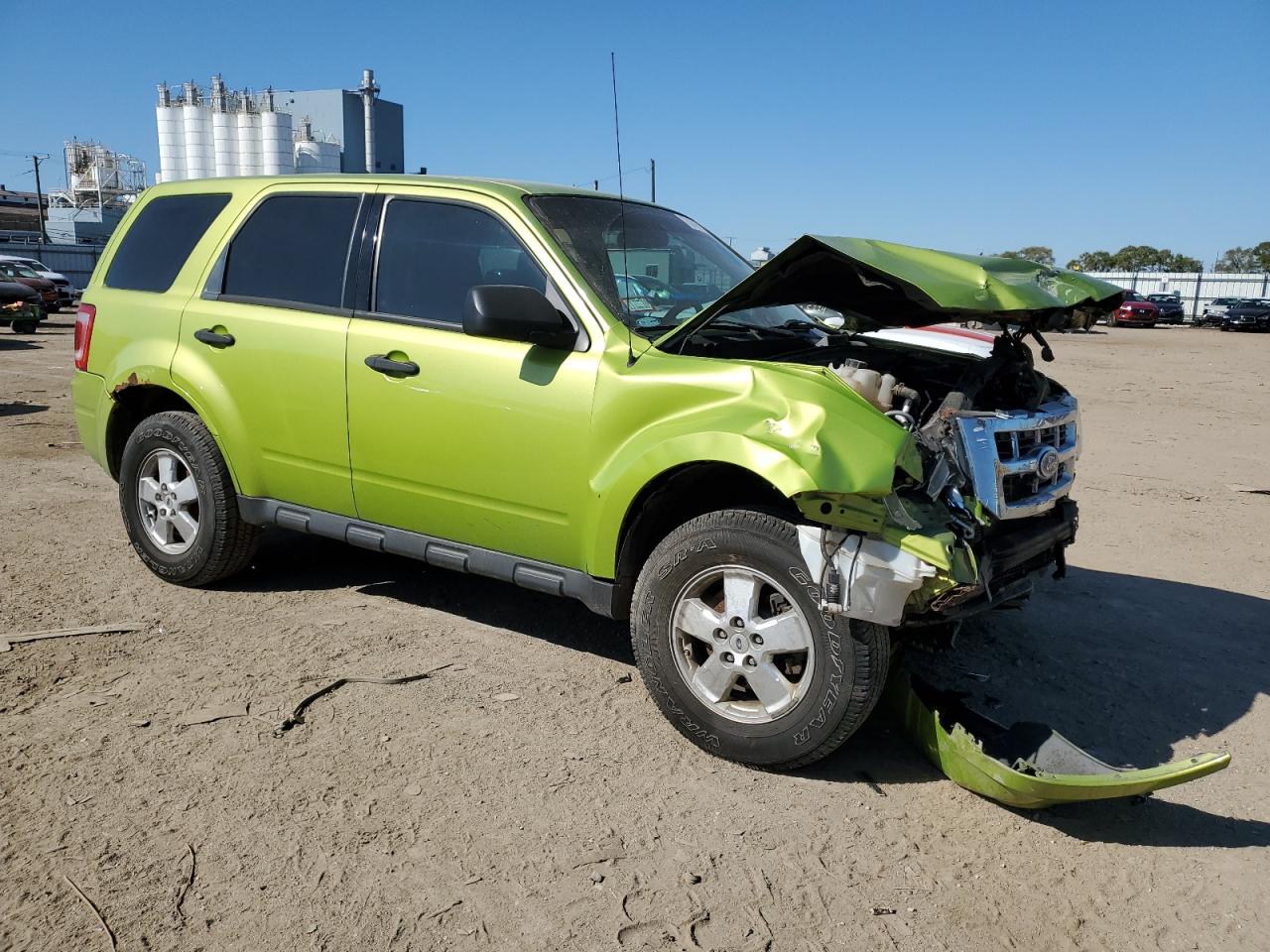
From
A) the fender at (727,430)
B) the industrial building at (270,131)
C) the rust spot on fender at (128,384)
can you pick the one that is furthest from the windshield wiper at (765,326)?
the industrial building at (270,131)

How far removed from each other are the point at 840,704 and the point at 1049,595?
2722mm

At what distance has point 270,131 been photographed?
62.3 m

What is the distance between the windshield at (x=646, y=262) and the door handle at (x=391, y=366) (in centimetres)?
82

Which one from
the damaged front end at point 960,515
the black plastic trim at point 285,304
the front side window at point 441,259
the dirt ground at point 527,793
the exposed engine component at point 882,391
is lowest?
the dirt ground at point 527,793

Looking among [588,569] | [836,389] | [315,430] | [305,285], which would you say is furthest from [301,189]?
[836,389]

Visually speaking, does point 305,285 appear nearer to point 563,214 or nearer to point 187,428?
point 187,428

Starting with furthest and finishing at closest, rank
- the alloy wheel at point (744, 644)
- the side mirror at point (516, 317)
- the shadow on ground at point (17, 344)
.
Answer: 1. the shadow on ground at point (17, 344)
2. the side mirror at point (516, 317)
3. the alloy wheel at point (744, 644)

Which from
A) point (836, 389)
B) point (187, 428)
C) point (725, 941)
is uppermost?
point (836, 389)

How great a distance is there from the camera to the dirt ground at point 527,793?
2814 millimetres

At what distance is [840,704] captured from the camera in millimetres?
3404

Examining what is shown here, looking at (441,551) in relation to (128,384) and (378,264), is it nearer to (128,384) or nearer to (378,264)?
(378,264)

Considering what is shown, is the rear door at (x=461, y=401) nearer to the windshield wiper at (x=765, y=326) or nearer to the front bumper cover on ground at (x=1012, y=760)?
the windshield wiper at (x=765, y=326)

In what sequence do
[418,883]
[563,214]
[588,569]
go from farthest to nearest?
[563,214] < [588,569] < [418,883]

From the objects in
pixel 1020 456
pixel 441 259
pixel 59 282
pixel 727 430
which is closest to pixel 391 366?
pixel 441 259
